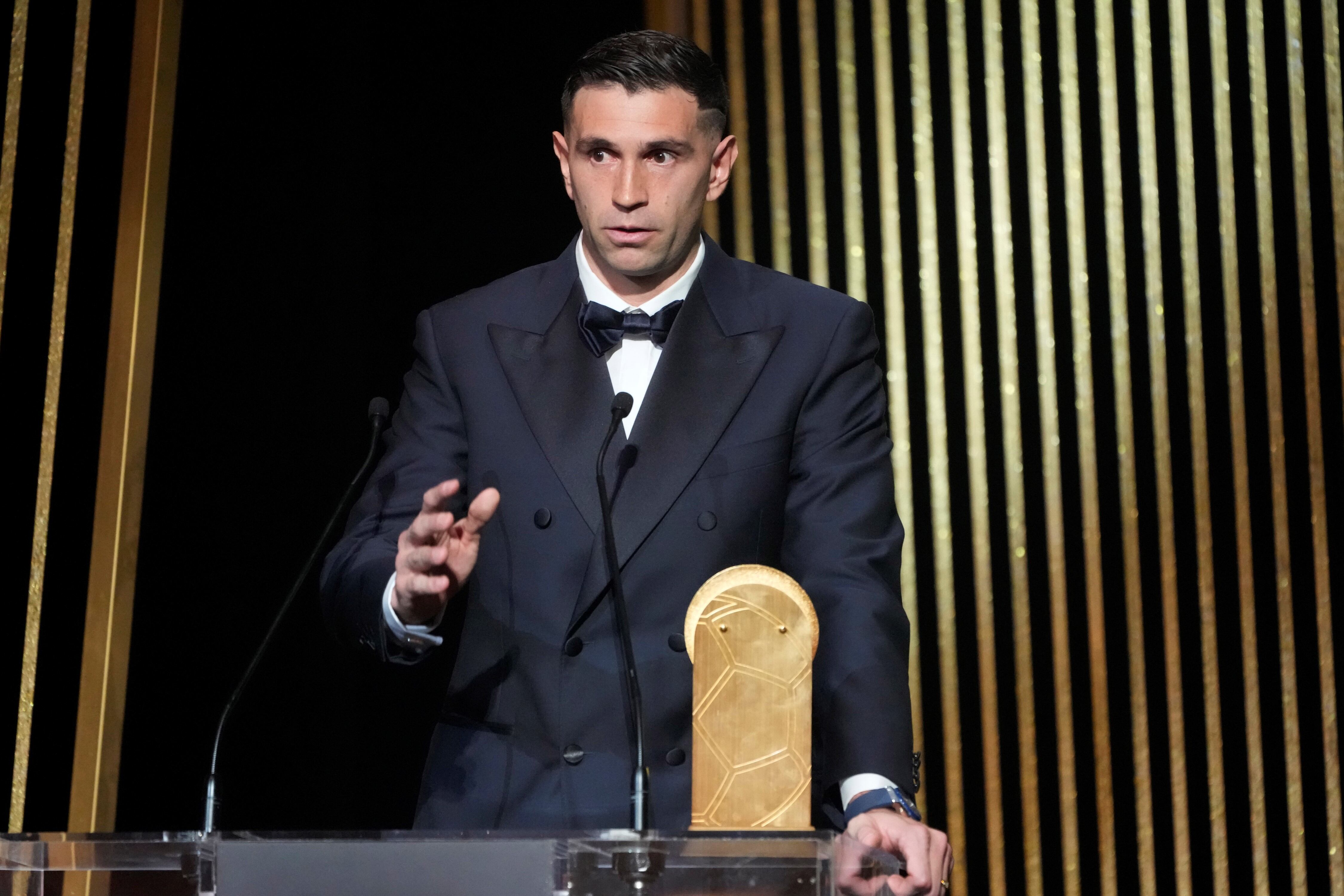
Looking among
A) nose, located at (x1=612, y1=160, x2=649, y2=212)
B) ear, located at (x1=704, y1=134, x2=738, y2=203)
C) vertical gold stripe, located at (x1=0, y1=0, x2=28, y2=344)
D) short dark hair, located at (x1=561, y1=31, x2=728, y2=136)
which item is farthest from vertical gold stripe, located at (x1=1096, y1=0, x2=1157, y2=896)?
vertical gold stripe, located at (x1=0, y1=0, x2=28, y2=344)

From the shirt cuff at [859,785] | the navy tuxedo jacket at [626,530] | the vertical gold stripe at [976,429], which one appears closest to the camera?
the shirt cuff at [859,785]

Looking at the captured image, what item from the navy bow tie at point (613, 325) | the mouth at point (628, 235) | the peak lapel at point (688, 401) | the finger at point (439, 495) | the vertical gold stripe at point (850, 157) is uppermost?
the vertical gold stripe at point (850, 157)

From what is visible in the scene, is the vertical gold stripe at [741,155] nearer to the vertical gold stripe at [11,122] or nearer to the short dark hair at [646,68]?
the short dark hair at [646,68]

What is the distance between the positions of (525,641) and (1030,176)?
1736 mm

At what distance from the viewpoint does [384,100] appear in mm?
3137

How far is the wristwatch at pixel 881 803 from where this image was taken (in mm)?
1627

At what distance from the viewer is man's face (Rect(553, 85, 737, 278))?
2002mm

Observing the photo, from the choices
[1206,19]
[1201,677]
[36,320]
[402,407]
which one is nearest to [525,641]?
[402,407]

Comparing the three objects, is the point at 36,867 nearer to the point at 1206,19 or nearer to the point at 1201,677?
the point at 1201,677

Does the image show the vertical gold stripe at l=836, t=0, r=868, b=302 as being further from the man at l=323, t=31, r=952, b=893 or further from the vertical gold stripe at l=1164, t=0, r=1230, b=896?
the man at l=323, t=31, r=952, b=893

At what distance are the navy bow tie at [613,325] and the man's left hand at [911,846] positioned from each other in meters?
0.74

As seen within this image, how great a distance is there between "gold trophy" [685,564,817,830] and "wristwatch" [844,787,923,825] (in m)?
0.14

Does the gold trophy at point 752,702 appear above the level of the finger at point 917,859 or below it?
above

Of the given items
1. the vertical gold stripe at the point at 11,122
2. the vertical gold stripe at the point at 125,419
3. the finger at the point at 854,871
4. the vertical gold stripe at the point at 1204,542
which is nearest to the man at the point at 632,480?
the finger at the point at 854,871
